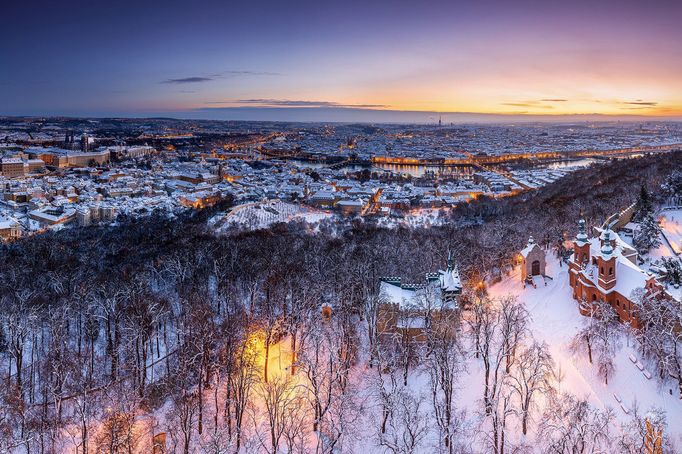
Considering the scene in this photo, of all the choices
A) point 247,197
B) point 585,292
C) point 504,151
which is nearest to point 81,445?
point 585,292

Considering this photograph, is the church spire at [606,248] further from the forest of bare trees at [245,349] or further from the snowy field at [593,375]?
the forest of bare trees at [245,349]

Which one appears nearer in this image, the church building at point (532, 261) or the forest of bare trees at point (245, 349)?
the forest of bare trees at point (245, 349)

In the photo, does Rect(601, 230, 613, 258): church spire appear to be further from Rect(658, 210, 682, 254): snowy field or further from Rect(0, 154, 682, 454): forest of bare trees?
Rect(658, 210, 682, 254): snowy field

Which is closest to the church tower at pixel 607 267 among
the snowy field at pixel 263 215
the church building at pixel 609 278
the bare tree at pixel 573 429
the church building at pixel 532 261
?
the church building at pixel 609 278

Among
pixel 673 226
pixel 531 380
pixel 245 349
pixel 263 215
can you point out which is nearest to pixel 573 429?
pixel 531 380

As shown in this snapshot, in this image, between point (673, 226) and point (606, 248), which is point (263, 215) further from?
point (606, 248)

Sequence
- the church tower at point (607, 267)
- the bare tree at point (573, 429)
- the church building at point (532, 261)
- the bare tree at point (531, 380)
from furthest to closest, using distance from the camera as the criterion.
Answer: the church building at point (532, 261) < the church tower at point (607, 267) < the bare tree at point (531, 380) < the bare tree at point (573, 429)

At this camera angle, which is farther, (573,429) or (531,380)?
(531,380)
